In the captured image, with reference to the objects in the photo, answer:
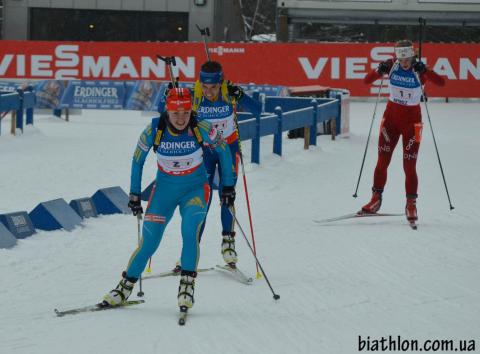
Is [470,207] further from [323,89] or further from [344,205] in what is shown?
[323,89]

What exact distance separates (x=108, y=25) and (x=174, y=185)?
39395 millimetres

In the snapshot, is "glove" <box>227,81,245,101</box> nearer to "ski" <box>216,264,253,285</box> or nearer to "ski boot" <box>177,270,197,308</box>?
"ski" <box>216,264,253,285</box>

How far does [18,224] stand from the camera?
1129 cm

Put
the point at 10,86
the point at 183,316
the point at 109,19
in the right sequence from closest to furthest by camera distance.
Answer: the point at 183,316 < the point at 10,86 < the point at 109,19

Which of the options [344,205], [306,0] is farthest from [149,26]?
[344,205]

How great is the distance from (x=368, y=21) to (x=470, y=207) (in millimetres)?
27795

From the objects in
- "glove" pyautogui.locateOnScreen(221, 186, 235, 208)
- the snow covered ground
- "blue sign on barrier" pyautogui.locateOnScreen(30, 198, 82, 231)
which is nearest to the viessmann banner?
the snow covered ground

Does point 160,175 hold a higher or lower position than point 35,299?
higher

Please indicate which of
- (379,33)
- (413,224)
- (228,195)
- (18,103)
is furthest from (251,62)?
(228,195)

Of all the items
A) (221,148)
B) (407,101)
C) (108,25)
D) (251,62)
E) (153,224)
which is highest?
(108,25)

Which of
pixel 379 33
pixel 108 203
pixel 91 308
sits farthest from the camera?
pixel 379 33

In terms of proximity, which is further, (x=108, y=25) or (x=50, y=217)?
(x=108, y=25)

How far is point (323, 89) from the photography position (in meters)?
25.9

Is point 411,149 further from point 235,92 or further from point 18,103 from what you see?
point 18,103
